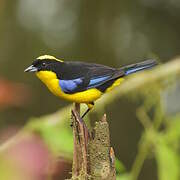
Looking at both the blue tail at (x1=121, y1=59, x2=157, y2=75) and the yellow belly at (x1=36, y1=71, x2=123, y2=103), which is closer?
the yellow belly at (x1=36, y1=71, x2=123, y2=103)

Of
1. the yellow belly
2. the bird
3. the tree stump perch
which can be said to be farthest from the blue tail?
the tree stump perch

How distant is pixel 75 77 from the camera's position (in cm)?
157

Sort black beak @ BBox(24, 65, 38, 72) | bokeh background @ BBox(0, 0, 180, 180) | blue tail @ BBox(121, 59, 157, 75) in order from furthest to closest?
1. bokeh background @ BBox(0, 0, 180, 180)
2. blue tail @ BBox(121, 59, 157, 75)
3. black beak @ BBox(24, 65, 38, 72)

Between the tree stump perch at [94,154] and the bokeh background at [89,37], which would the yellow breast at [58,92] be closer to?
the tree stump perch at [94,154]

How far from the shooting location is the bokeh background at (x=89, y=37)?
13.0 ft

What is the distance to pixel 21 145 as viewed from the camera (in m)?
1.72

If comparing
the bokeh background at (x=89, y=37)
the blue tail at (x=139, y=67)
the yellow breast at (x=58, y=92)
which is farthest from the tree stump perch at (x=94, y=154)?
the bokeh background at (x=89, y=37)

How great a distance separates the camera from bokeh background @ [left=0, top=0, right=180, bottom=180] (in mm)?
3977

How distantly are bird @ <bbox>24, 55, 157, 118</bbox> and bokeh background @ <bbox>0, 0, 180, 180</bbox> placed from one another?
89.9 inches

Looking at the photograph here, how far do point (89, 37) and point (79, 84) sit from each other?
254 centimetres

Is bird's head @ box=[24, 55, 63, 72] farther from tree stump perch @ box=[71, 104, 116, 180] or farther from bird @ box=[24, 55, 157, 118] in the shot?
tree stump perch @ box=[71, 104, 116, 180]

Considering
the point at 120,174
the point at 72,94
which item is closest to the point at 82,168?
the point at 72,94

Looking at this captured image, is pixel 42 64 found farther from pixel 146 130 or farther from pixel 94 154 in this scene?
pixel 146 130

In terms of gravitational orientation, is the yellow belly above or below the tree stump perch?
above
